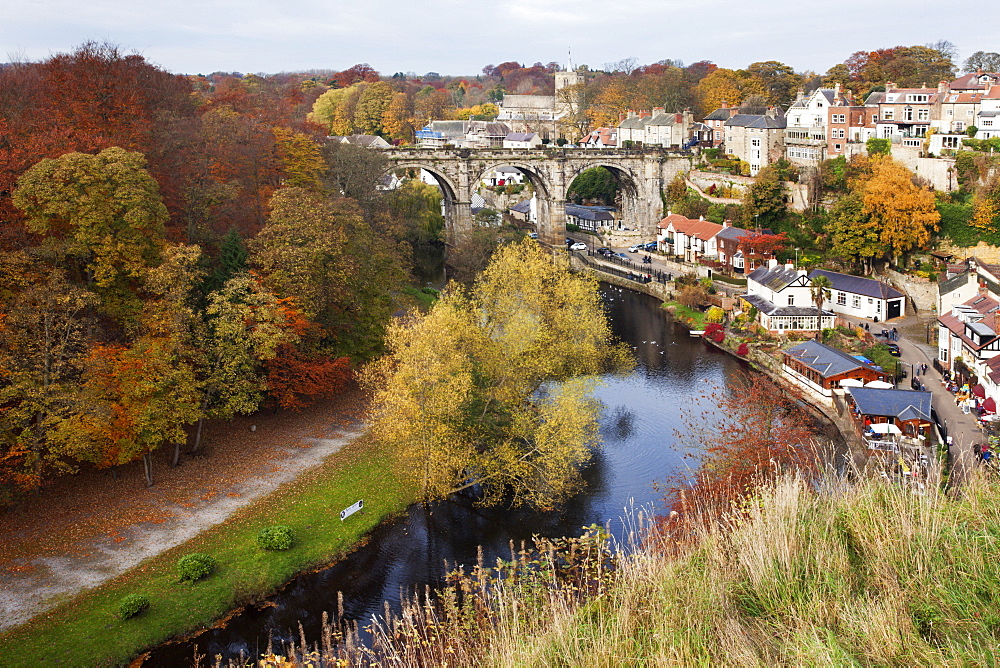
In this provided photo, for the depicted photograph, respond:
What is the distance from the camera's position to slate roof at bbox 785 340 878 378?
30750 mm

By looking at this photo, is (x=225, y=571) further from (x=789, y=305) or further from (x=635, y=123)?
(x=635, y=123)

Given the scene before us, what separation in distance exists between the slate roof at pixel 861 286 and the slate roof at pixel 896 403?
41.8ft

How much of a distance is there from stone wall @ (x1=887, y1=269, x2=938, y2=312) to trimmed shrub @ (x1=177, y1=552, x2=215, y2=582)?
34583mm

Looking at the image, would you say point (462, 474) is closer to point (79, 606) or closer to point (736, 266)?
point (79, 606)

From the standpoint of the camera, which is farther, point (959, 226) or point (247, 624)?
point (959, 226)

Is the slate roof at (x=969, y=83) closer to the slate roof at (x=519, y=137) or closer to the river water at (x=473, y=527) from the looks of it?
the river water at (x=473, y=527)

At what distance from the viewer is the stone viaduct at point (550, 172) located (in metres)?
60.7

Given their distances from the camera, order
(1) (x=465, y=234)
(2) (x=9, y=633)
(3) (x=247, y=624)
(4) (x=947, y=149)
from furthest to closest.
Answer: (1) (x=465, y=234) → (4) (x=947, y=149) → (3) (x=247, y=624) → (2) (x=9, y=633)

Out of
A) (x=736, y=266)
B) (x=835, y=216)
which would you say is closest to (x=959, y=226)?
(x=835, y=216)

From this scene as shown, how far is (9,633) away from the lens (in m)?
17.4

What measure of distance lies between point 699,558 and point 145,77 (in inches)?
1475

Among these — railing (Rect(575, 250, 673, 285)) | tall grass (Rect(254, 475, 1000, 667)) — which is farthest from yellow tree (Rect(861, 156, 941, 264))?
tall grass (Rect(254, 475, 1000, 667))

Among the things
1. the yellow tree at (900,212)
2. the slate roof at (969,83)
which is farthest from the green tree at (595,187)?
the yellow tree at (900,212)

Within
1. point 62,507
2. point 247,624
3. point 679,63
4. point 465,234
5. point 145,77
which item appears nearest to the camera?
point 247,624
